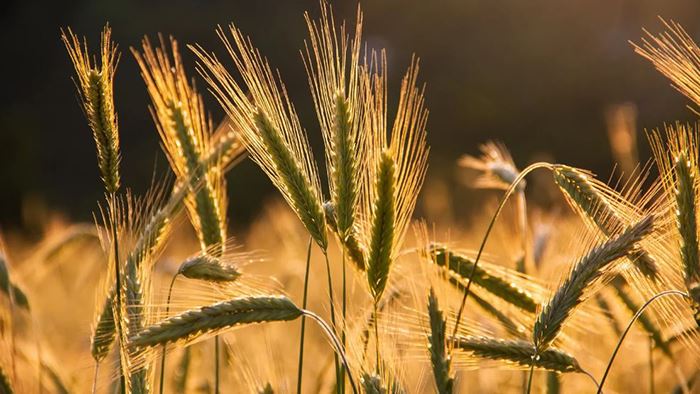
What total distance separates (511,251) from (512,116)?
71.0 ft

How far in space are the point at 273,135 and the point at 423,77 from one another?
26.9 metres

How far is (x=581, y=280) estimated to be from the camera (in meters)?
1.50

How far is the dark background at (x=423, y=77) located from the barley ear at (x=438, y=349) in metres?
17.7

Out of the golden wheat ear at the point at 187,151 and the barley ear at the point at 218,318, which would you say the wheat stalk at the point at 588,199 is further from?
the golden wheat ear at the point at 187,151

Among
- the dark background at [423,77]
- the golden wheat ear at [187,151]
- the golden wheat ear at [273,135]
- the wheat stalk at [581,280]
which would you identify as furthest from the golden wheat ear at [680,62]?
the dark background at [423,77]

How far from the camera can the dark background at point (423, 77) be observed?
69.1ft

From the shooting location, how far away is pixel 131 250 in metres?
1.81

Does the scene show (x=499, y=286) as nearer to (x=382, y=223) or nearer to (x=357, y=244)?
(x=357, y=244)

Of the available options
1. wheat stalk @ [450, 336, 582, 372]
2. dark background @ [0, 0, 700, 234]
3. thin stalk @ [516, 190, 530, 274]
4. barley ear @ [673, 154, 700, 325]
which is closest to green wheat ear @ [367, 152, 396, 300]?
wheat stalk @ [450, 336, 582, 372]

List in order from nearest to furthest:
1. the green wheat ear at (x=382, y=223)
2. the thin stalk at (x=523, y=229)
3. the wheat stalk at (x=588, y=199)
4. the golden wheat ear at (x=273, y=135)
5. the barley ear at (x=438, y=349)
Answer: the barley ear at (x=438, y=349)
the green wheat ear at (x=382, y=223)
the golden wheat ear at (x=273, y=135)
the wheat stalk at (x=588, y=199)
the thin stalk at (x=523, y=229)

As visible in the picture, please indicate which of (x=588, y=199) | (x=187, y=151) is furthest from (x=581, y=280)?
(x=187, y=151)

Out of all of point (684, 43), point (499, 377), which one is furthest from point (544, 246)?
point (684, 43)

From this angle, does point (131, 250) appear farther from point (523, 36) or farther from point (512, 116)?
point (523, 36)

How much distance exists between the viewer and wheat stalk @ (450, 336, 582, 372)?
64.2 inches
